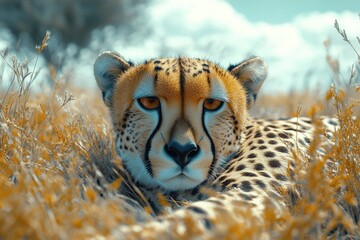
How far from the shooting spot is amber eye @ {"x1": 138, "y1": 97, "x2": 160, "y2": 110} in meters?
→ 2.29

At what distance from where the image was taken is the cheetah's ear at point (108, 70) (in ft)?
8.76

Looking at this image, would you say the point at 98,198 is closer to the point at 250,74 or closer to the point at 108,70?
the point at 108,70

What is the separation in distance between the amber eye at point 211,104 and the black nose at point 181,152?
0.87ft

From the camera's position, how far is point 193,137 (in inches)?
82.4

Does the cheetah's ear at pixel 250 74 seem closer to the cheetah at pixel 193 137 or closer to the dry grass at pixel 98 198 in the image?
the cheetah at pixel 193 137

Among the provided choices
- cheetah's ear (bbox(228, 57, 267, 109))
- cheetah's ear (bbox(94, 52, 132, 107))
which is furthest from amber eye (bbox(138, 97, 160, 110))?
cheetah's ear (bbox(228, 57, 267, 109))

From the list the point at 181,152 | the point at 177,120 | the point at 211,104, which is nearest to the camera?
the point at 181,152

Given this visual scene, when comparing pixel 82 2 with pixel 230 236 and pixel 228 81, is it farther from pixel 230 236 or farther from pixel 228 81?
pixel 230 236

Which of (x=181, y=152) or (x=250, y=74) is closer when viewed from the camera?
(x=181, y=152)

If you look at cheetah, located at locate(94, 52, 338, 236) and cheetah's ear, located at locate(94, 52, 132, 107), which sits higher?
cheetah's ear, located at locate(94, 52, 132, 107)

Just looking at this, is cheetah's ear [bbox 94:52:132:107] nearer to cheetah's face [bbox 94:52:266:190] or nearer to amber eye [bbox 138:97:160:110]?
cheetah's face [bbox 94:52:266:190]

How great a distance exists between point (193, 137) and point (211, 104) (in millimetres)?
262

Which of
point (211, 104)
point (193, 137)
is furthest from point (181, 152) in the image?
point (211, 104)

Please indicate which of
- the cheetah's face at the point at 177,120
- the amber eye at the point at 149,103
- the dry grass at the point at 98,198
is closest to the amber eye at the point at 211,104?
the cheetah's face at the point at 177,120
